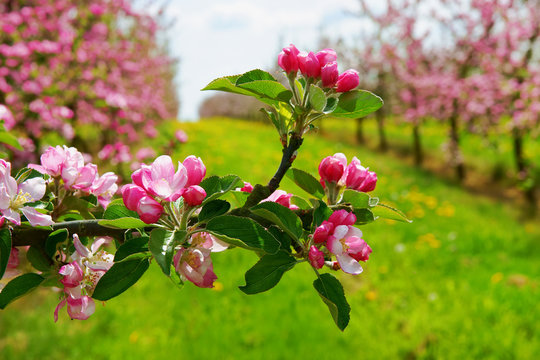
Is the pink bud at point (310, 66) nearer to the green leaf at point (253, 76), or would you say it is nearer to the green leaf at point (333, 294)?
the green leaf at point (253, 76)

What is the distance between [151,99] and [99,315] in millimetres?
10673

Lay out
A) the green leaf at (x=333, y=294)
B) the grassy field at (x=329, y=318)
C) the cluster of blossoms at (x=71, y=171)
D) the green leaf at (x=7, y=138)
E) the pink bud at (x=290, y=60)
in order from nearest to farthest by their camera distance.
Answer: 1. the green leaf at (x=333, y=294)
2. the pink bud at (x=290, y=60)
3. the cluster of blossoms at (x=71, y=171)
4. the green leaf at (x=7, y=138)
5. the grassy field at (x=329, y=318)

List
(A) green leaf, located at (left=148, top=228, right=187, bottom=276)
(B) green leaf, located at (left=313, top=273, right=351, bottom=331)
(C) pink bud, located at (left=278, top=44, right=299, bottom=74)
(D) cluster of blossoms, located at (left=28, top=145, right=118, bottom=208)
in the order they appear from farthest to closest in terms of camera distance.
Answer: (D) cluster of blossoms, located at (left=28, top=145, right=118, bottom=208)
(C) pink bud, located at (left=278, top=44, right=299, bottom=74)
(B) green leaf, located at (left=313, top=273, right=351, bottom=331)
(A) green leaf, located at (left=148, top=228, right=187, bottom=276)

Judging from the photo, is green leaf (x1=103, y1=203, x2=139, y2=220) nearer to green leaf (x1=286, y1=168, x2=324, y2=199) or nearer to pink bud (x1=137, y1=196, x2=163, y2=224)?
pink bud (x1=137, y1=196, x2=163, y2=224)

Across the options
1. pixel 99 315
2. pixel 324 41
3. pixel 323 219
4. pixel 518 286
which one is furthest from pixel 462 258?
pixel 324 41

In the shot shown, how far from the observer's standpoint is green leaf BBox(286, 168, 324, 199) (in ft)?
2.98

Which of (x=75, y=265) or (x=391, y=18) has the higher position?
(x=75, y=265)

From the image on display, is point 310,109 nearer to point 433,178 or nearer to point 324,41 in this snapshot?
point 433,178

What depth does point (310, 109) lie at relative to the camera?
0.82 m

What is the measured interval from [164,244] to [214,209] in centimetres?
14

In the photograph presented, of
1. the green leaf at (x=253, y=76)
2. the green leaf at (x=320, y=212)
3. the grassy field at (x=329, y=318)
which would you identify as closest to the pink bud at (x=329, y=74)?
the green leaf at (x=253, y=76)

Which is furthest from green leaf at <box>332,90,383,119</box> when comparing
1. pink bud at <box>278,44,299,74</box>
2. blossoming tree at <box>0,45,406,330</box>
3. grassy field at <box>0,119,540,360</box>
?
grassy field at <box>0,119,540,360</box>

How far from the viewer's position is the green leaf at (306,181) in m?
0.91

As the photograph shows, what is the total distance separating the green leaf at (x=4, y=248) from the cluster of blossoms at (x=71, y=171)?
224 millimetres
